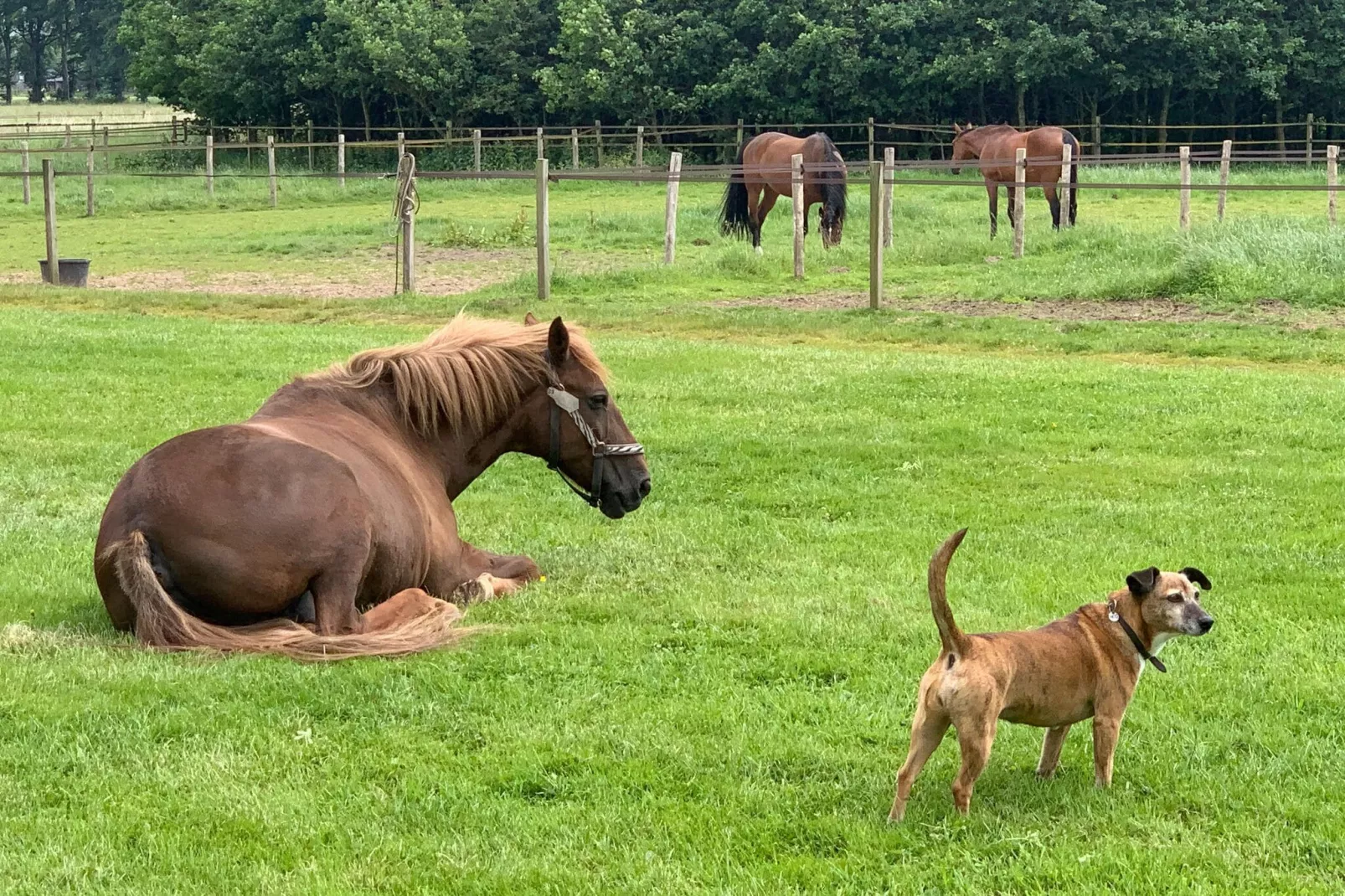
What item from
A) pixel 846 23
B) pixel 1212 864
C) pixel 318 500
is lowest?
pixel 1212 864

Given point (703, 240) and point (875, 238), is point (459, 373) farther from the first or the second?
point (703, 240)

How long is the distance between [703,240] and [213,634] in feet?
66.0

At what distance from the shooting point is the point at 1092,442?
932cm

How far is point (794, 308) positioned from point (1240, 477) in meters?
8.47

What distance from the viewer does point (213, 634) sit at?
17.6 feet

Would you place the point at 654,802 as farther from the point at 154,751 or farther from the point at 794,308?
the point at 794,308

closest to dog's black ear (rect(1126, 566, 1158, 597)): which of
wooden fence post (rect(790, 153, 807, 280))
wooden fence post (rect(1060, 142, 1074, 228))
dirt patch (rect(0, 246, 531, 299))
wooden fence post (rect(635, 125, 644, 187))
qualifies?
dirt patch (rect(0, 246, 531, 299))

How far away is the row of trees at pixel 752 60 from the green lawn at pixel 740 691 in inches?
1331

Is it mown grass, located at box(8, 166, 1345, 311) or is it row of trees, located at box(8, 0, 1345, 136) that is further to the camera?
row of trees, located at box(8, 0, 1345, 136)

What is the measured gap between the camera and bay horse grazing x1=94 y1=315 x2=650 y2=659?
5.29 m

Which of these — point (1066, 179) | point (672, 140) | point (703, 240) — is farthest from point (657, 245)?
point (672, 140)

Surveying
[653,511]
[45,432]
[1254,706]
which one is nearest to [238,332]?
[45,432]

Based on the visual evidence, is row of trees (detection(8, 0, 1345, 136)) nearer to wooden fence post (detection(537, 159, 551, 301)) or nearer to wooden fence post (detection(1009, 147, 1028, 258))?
→ wooden fence post (detection(1009, 147, 1028, 258))

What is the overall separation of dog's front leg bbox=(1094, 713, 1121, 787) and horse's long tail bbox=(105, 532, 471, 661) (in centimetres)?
247
